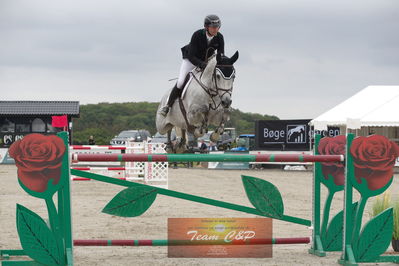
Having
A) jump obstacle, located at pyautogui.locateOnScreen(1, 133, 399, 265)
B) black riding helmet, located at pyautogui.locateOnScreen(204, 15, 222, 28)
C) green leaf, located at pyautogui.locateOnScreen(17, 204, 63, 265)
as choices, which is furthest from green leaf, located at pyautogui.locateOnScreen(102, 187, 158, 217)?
black riding helmet, located at pyautogui.locateOnScreen(204, 15, 222, 28)

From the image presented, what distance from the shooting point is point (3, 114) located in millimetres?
27109

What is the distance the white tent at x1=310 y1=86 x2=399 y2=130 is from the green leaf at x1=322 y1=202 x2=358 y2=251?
43.3 ft

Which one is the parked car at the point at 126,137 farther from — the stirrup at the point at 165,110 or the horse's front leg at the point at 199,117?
the horse's front leg at the point at 199,117

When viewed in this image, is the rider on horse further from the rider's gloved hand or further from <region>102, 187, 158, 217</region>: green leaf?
<region>102, 187, 158, 217</region>: green leaf

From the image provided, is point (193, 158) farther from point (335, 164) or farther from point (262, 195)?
point (335, 164)

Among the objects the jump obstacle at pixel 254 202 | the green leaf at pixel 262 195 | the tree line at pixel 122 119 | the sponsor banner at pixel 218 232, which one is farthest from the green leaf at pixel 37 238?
the tree line at pixel 122 119

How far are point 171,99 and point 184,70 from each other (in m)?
0.34

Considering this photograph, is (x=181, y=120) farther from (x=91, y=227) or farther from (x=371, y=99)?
(x=371, y=99)

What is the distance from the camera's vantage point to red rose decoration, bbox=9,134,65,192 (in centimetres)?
464

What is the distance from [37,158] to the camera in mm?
4637

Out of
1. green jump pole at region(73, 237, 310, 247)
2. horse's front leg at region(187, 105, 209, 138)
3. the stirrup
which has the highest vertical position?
the stirrup

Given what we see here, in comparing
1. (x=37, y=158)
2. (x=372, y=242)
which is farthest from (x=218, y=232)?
(x=37, y=158)

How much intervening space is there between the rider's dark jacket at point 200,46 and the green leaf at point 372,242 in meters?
2.12

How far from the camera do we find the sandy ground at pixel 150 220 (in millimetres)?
5453
